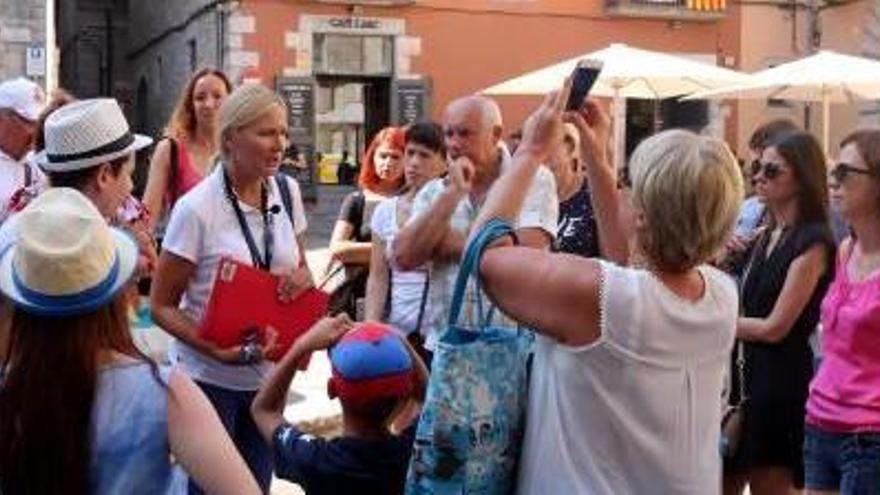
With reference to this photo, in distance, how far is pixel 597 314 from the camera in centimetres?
270

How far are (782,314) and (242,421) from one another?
1746 mm

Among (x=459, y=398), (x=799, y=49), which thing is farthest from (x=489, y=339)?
(x=799, y=49)

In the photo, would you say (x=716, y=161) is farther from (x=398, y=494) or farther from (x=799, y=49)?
(x=799, y=49)

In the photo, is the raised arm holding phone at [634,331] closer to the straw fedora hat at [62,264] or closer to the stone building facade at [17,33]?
the straw fedora hat at [62,264]

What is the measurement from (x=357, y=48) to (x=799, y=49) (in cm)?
859

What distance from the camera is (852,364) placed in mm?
4316

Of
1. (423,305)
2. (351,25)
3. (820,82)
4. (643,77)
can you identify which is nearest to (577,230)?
(423,305)

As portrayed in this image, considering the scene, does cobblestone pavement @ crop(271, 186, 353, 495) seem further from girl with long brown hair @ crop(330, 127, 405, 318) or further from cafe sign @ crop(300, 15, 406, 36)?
cafe sign @ crop(300, 15, 406, 36)

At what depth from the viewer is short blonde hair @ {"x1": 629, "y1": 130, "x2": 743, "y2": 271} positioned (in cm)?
278

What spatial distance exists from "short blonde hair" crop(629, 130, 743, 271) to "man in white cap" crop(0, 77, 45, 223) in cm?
320

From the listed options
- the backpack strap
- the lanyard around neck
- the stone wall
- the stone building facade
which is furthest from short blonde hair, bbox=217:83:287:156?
the stone wall

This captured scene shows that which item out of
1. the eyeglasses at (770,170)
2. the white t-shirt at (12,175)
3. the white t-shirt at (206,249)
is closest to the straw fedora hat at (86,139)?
the white t-shirt at (206,249)

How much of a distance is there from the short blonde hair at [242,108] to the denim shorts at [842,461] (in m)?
1.96

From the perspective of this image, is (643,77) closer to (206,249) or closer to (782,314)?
(782,314)
